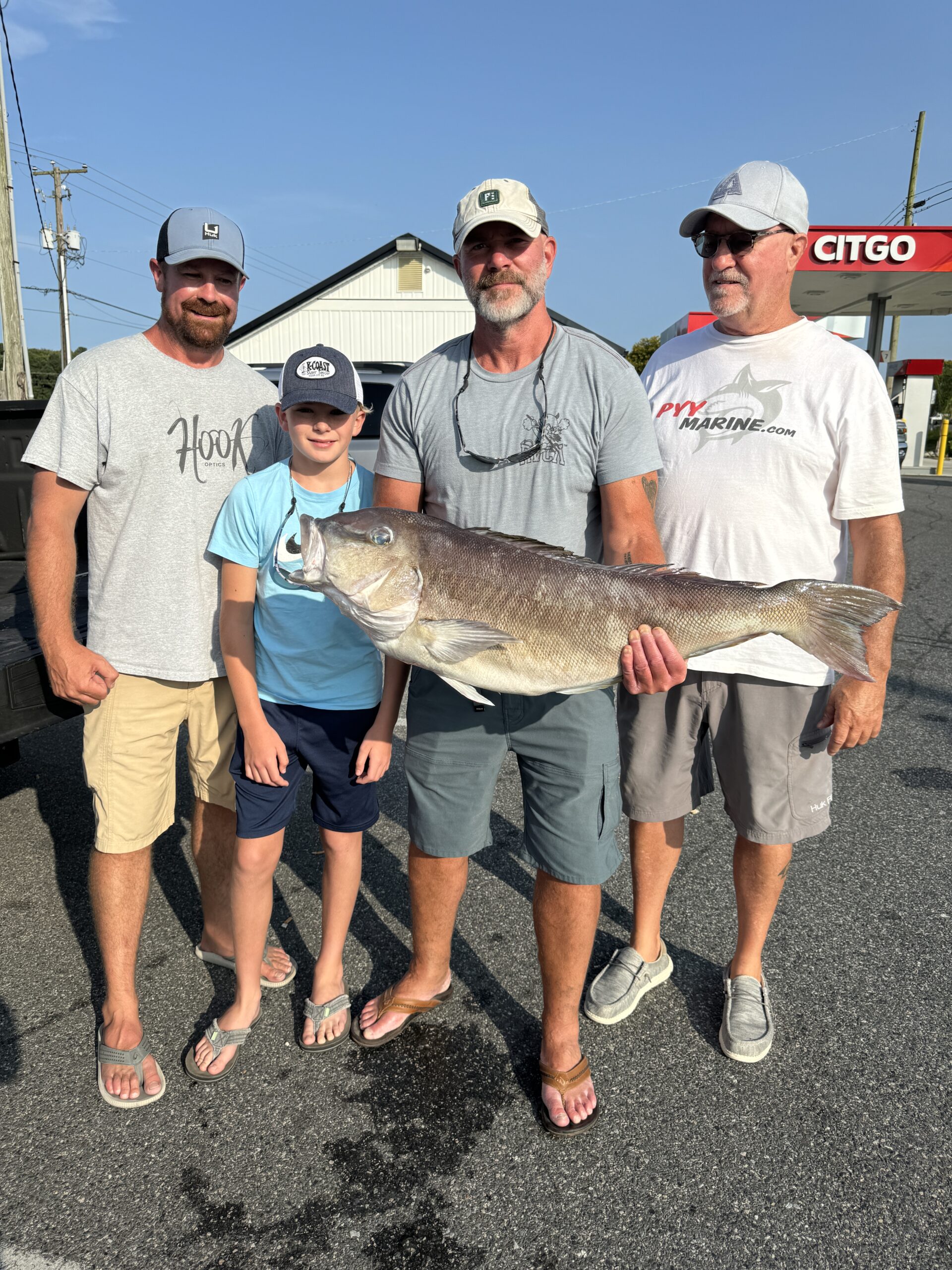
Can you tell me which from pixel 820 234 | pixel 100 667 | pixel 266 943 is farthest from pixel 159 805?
pixel 820 234

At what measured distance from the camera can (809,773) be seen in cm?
292

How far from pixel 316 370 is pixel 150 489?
2.29 ft

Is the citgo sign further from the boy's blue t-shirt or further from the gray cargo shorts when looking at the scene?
the boy's blue t-shirt

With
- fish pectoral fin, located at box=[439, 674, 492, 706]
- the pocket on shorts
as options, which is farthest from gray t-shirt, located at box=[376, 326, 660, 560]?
the pocket on shorts

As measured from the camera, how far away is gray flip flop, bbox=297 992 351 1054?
287 cm

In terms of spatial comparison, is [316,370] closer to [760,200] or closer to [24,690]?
[760,200]

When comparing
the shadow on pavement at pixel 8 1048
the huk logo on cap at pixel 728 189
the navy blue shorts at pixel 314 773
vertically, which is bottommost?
the shadow on pavement at pixel 8 1048

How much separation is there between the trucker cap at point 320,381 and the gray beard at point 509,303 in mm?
441

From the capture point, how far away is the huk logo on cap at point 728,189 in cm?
283

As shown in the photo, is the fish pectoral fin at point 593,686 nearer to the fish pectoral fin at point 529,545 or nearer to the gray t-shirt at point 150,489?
the fish pectoral fin at point 529,545

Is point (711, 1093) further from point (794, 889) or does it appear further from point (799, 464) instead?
point (799, 464)

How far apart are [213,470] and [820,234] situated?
18.0m

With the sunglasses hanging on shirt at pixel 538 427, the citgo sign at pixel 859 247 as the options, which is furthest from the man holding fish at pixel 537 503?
the citgo sign at pixel 859 247

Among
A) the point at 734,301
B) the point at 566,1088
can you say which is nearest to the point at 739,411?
the point at 734,301
